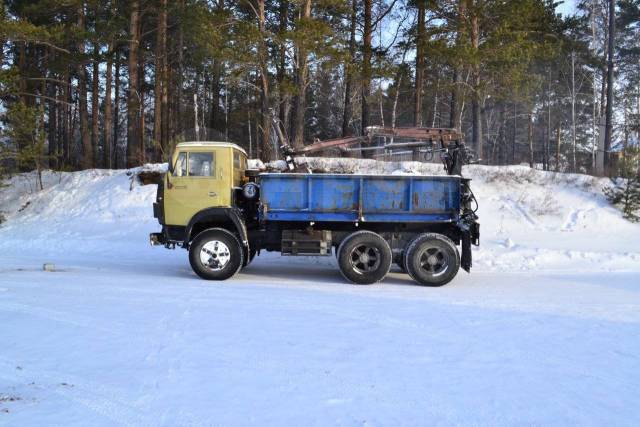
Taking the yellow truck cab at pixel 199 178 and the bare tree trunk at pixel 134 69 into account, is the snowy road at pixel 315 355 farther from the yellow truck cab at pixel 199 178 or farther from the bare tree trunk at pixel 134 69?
the bare tree trunk at pixel 134 69

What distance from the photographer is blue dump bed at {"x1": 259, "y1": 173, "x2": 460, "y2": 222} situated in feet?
31.4

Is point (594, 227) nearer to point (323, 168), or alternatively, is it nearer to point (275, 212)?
point (323, 168)

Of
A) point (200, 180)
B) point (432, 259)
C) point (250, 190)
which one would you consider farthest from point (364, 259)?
point (200, 180)

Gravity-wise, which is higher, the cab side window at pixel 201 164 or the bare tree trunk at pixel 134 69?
the bare tree trunk at pixel 134 69

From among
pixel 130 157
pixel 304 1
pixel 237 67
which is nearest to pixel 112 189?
pixel 130 157

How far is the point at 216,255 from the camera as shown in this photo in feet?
31.7

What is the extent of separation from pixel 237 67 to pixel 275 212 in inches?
400

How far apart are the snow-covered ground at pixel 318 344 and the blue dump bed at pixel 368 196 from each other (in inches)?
55.7

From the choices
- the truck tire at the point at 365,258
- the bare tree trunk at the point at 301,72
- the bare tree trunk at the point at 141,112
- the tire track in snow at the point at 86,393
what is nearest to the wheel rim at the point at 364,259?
the truck tire at the point at 365,258

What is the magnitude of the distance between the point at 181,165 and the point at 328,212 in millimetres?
3103

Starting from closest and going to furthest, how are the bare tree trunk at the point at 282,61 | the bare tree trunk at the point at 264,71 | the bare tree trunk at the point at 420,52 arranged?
1. the bare tree trunk at the point at 264,71
2. the bare tree trunk at the point at 282,61
3. the bare tree trunk at the point at 420,52

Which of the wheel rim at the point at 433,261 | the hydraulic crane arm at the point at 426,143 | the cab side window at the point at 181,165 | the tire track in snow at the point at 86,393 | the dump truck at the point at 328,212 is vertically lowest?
the tire track in snow at the point at 86,393

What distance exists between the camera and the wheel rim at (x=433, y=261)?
9.45 m

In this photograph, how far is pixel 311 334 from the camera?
5930 millimetres
